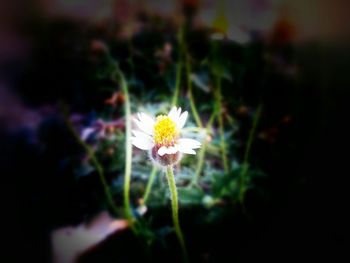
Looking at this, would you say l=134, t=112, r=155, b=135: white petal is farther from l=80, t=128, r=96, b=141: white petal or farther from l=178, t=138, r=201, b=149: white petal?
l=80, t=128, r=96, b=141: white petal

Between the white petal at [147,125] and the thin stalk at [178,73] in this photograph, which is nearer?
the white petal at [147,125]

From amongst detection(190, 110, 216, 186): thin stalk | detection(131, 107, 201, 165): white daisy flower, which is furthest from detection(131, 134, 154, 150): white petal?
detection(190, 110, 216, 186): thin stalk

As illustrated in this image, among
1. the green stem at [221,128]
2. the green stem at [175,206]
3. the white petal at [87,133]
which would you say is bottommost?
the green stem at [175,206]

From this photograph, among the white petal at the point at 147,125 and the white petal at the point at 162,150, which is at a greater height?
the white petal at the point at 147,125

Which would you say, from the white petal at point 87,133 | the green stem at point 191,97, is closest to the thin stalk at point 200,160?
the green stem at point 191,97

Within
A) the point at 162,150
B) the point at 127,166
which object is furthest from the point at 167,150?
the point at 127,166

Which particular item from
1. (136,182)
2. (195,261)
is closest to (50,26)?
(136,182)

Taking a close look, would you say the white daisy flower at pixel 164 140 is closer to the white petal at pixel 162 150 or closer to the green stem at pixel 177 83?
the white petal at pixel 162 150

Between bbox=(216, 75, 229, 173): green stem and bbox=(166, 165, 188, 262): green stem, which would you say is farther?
bbox=(216, 75, 229, 173): green stem

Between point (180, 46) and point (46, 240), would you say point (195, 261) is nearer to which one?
point (46, 240)
